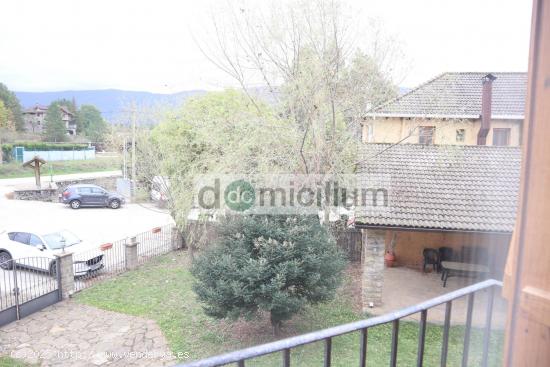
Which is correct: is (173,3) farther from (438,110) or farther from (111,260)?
(111,260)

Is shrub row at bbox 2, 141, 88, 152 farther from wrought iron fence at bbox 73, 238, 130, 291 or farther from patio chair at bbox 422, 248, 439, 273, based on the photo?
patio chair at bbox 422, 248, 439, 273

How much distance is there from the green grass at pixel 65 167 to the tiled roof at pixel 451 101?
1448 centimetres

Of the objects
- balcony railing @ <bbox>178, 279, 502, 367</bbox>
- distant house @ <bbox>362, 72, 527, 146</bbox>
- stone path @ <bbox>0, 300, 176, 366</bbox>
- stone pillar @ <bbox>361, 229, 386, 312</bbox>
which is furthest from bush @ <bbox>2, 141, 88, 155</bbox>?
balcony railing @ <bbox>178, 279, 502, 367</bbox>

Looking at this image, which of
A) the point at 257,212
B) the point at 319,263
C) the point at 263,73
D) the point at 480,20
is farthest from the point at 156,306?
the point at 480,20

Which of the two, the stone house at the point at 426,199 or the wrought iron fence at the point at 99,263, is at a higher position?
the stone house at the point at 426,199

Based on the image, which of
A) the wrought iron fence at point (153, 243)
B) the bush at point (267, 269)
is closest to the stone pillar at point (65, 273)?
the wrought iron fence at point (153, 243)

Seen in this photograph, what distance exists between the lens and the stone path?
5.41 metres

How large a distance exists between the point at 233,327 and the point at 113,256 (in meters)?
5.33

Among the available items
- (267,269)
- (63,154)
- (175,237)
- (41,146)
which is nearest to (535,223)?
(267,269)

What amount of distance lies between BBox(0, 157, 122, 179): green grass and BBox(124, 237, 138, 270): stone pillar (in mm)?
10879

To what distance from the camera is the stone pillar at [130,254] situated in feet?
31.4

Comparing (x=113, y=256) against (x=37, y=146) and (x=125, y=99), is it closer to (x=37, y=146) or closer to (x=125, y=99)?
(x=125, y=99)

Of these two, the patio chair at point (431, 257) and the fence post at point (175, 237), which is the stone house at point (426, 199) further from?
the fence post at point (175, 237)

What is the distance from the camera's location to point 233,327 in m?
6.47
